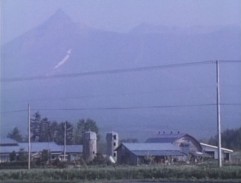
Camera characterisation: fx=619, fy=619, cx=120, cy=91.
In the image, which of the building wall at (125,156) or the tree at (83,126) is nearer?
the building wall at (125,156)

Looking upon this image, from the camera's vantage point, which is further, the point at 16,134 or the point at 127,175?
the point at 16,134

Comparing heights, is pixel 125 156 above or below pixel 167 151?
below

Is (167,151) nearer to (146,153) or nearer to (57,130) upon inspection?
(146,153)

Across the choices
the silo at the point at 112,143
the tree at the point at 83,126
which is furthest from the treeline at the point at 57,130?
the silo at the point at 112,143

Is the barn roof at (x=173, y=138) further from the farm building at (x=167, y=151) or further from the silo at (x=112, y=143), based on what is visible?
the silo at (x=112, y=143)

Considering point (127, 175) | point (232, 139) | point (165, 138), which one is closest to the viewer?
point (127, 175)

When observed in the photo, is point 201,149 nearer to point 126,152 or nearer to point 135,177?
point 126,152

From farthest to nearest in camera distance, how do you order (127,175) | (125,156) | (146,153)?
(125,156) < (146,153) < (127,175)

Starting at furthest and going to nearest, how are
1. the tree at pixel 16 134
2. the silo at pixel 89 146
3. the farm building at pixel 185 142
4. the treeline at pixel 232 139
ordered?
the tree at pixel 16 134 < the treeline at pixel 232 139 < the farm building at pixel 185 142 < the silo at pixel 89 146

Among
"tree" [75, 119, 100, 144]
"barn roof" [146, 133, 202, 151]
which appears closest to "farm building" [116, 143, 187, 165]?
"barn roof" [146, 133, 202, 151]

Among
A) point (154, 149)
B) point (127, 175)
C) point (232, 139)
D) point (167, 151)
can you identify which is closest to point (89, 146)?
point (154, 149)

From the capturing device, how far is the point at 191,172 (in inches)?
1781

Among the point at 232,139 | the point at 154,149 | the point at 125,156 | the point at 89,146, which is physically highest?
the point at 232,139

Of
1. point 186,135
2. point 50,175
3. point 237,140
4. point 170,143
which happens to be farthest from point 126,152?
point 50,175
